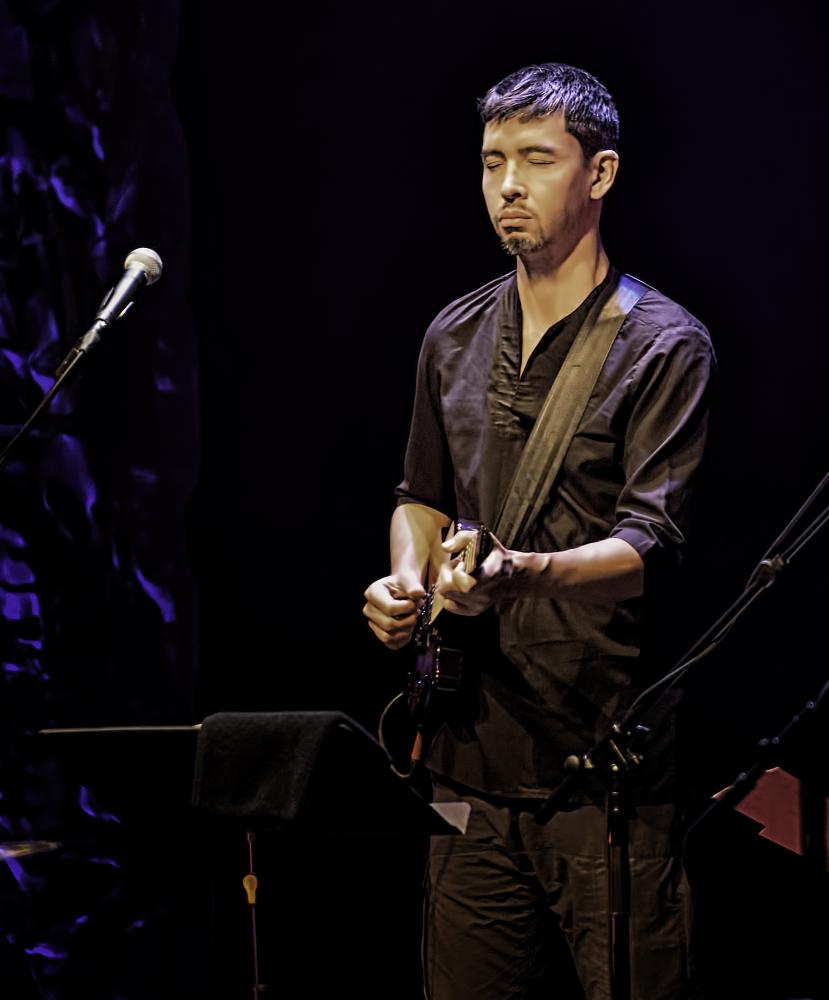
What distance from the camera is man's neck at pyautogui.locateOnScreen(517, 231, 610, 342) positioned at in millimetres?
2305

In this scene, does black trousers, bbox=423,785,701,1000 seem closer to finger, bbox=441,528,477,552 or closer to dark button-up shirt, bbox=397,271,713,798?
dark button-up shirt, bbox=397,271,713,798

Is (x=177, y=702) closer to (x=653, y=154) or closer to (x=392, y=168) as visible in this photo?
(x=392, y=168)

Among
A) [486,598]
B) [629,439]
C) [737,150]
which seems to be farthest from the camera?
[737,150]

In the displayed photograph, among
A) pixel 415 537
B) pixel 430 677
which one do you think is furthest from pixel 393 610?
pixel 415 537

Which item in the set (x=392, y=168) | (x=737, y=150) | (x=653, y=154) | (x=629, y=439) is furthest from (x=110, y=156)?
(x=629, y=439)

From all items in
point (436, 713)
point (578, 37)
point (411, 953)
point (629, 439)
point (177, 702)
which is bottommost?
point (411, 953)

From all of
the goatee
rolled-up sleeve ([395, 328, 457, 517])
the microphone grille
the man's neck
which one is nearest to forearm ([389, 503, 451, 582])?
rolled-up sleeve ([395, 328, 457, 517])

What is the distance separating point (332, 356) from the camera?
10.8ft

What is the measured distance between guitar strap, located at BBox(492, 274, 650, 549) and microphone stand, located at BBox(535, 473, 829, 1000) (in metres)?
0.42

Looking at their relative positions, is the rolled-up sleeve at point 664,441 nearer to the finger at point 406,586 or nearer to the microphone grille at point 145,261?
the finger at point 406,586

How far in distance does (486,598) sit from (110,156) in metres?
2.07

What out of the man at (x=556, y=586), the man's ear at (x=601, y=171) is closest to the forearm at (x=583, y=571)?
the man at (x=556, y=586)

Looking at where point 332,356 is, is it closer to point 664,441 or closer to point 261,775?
point 664,441

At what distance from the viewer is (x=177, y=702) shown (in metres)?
3.38
